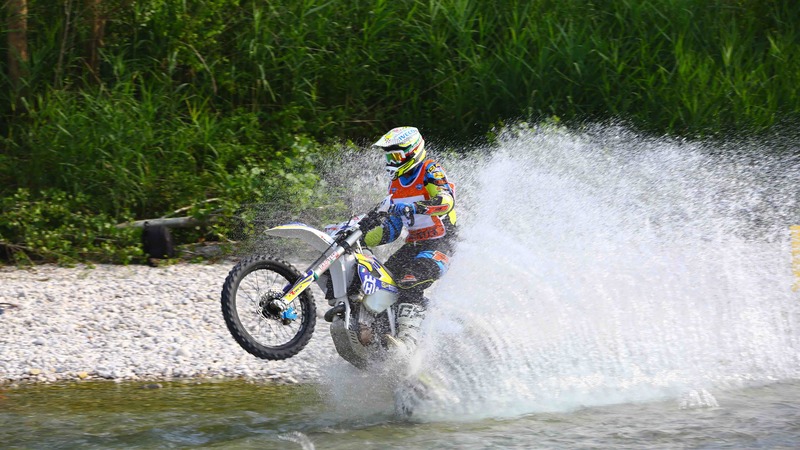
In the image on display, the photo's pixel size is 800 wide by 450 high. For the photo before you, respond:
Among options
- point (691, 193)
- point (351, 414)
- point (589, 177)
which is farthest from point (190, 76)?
point (351, 414)

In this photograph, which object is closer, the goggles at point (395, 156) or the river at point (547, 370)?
the river at point (547, 370)

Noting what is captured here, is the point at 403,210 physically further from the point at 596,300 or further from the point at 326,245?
the point at 596,300

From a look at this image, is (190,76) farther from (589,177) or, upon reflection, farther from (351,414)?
(351,414)

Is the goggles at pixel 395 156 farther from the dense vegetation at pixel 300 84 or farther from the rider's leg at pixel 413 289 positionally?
the dense vegetation at pixel 300 84

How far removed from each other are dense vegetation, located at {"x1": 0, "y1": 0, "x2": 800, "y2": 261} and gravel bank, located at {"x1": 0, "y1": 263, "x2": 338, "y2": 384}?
0.83m

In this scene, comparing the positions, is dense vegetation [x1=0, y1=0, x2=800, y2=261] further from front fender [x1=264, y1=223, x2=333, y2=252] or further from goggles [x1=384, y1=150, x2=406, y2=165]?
front fender [x1=264, y1=223, x2=333, y2=252]

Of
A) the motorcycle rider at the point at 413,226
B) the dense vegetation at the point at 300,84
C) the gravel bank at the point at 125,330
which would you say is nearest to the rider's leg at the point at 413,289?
the motorcycle rider at the point at 413,226

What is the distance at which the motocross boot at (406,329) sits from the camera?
6832 mm

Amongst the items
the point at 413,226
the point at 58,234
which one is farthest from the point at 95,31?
the point at 413,226

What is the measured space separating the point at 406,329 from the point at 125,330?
9.93ft

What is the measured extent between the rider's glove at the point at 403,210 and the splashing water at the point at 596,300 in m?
0.63

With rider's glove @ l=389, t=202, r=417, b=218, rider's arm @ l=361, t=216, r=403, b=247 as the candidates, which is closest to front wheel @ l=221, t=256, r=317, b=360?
rider's arm @ l=361, t=216, r=403, b=247

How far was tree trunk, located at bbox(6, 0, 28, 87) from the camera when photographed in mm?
11953

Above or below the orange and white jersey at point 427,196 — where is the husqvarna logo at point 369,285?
below
